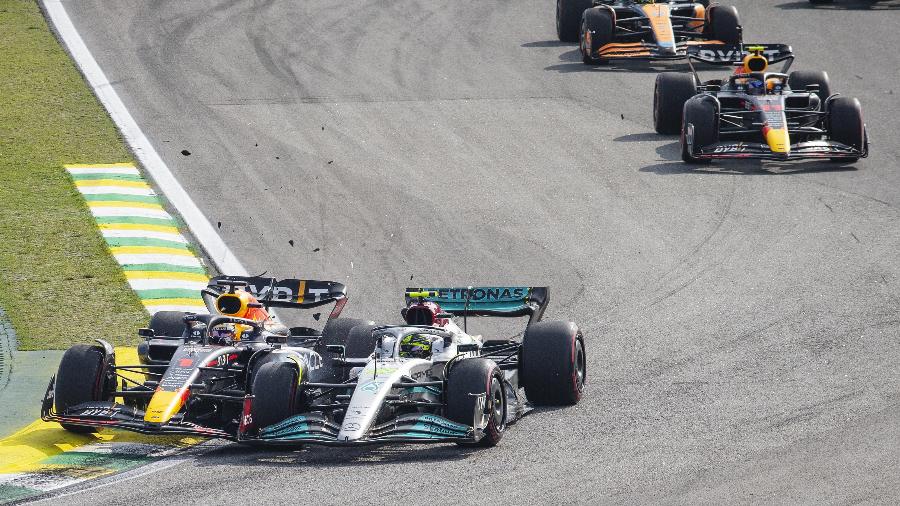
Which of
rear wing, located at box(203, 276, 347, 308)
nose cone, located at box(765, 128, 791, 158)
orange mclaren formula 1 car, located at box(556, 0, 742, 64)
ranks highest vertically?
orange mclaren formula 1 car, located at box(556, 0, 742, 64)

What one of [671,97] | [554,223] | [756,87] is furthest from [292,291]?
[671,97]

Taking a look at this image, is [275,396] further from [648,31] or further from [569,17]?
[569,17]

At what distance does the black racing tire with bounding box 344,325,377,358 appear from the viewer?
1578cm

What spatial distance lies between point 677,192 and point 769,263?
3794mm

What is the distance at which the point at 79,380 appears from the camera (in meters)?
14.8

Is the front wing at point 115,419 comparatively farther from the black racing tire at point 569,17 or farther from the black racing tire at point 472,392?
the black racing tire at point 569,17

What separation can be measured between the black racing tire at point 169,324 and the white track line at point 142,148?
4.07m

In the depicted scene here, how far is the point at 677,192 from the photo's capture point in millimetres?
24172

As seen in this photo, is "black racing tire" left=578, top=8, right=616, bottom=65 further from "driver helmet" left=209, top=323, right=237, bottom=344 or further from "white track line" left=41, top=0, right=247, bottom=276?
"driver helmet" left=209, top=323, right=237, bottom=344

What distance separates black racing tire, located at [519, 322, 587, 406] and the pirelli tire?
1025cm

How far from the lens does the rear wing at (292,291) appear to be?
55.6ft

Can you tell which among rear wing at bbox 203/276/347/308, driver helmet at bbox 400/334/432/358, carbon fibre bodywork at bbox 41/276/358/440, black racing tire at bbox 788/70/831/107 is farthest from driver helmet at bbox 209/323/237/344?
black racing tire at bbox 788/70/831/107

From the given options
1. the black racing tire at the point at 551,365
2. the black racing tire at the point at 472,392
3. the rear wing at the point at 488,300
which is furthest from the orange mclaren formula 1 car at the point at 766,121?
the black racing tire at the point at 472,392

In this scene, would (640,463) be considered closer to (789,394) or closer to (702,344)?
(789,394)
